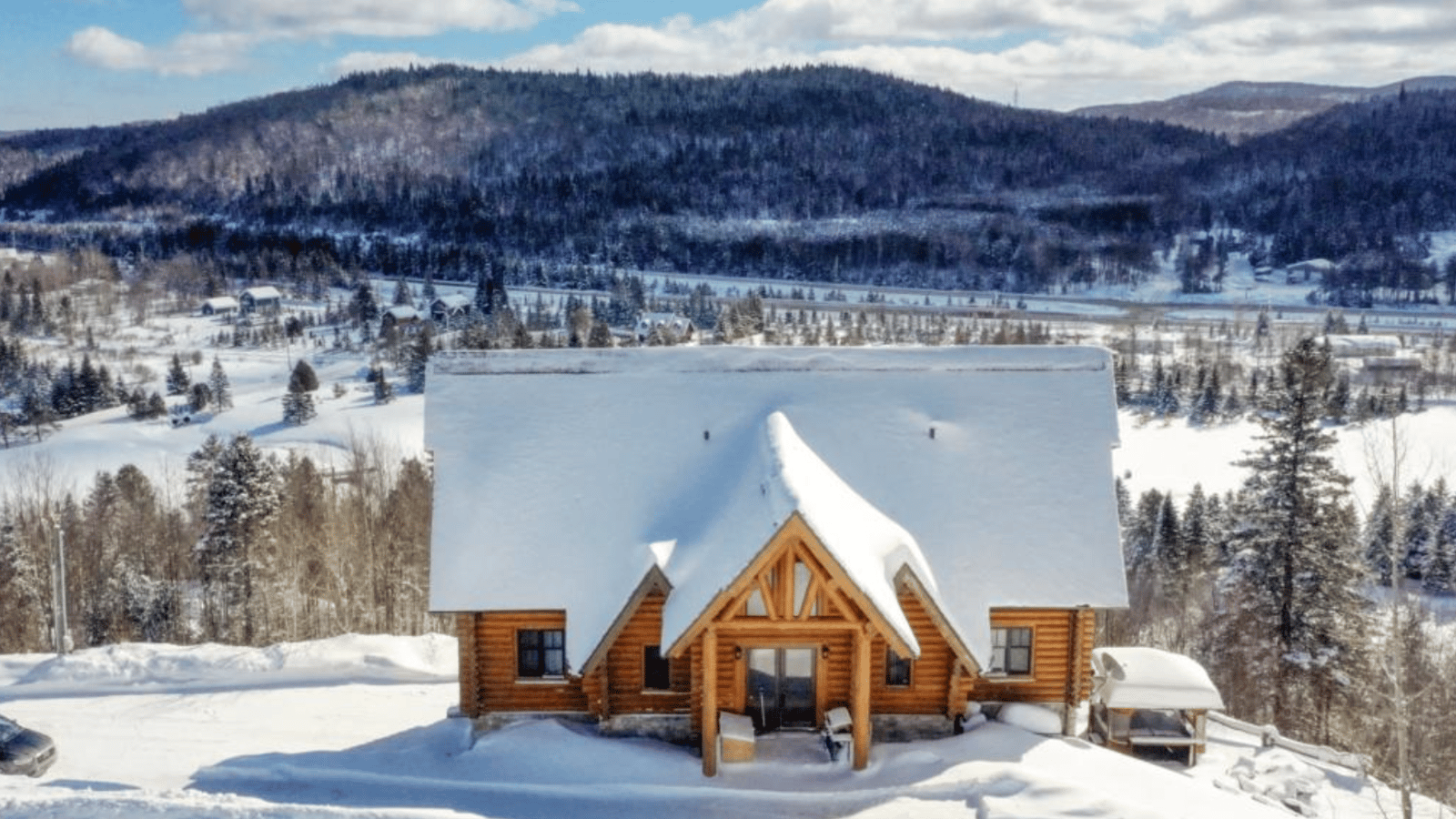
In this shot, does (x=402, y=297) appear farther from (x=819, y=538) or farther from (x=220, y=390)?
(x=819, y=538)

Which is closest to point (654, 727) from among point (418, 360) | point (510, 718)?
point (510, 718)

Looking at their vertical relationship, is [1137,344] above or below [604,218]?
below

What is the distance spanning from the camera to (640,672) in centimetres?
1722

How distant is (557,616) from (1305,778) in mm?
13387

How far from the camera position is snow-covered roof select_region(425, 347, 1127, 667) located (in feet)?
55.2

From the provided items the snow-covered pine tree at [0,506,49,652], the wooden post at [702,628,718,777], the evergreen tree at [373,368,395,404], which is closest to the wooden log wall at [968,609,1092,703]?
the wooden post at [702,628,718,777]

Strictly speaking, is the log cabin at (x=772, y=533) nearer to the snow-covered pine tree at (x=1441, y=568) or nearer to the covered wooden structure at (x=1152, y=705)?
the covered wooden structure at (x=1152, y=705)

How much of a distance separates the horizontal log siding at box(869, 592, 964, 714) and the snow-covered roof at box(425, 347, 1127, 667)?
0.66 meters

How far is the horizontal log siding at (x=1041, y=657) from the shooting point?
17.7 metres

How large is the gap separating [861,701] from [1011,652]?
11.5ft

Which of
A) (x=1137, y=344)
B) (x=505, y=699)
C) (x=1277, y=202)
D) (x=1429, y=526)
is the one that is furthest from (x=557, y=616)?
(x=1277, y=202)

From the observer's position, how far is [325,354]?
3964 inches

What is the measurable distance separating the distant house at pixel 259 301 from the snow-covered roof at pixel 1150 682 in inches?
4781

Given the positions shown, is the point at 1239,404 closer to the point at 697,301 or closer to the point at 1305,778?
the point at 697,301
